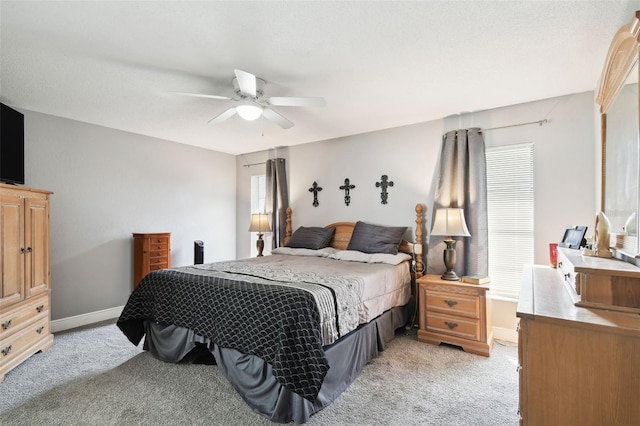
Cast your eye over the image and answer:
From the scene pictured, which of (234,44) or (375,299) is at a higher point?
(234,44)

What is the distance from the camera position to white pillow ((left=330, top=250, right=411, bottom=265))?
3377mm

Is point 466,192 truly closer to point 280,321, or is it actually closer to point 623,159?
point 623,159

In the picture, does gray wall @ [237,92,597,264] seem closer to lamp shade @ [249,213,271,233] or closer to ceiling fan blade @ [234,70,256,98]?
lamp shade @ [249,213,271,233]

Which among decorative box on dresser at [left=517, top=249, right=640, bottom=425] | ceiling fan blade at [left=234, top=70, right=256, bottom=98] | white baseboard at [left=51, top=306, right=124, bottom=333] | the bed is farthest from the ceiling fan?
white baseboard at [left=51, top=306, right=124, bottom=333]

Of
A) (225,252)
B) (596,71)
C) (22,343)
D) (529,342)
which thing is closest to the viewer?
(529,342)

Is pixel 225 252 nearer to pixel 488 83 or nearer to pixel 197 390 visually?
pixel 197 390

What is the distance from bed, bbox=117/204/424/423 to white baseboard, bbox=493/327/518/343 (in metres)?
0.93

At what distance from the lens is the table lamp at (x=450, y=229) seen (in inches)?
124

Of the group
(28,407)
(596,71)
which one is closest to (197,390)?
(28,407)

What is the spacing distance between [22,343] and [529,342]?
379 centimetres

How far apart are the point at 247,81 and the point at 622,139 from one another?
238 cm

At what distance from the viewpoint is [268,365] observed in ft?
6.65

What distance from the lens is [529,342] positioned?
123cm

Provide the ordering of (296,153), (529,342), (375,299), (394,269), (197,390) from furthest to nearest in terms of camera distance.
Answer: (296,153) → (394,269) → (375,299) → (197,390) → (529,342)
